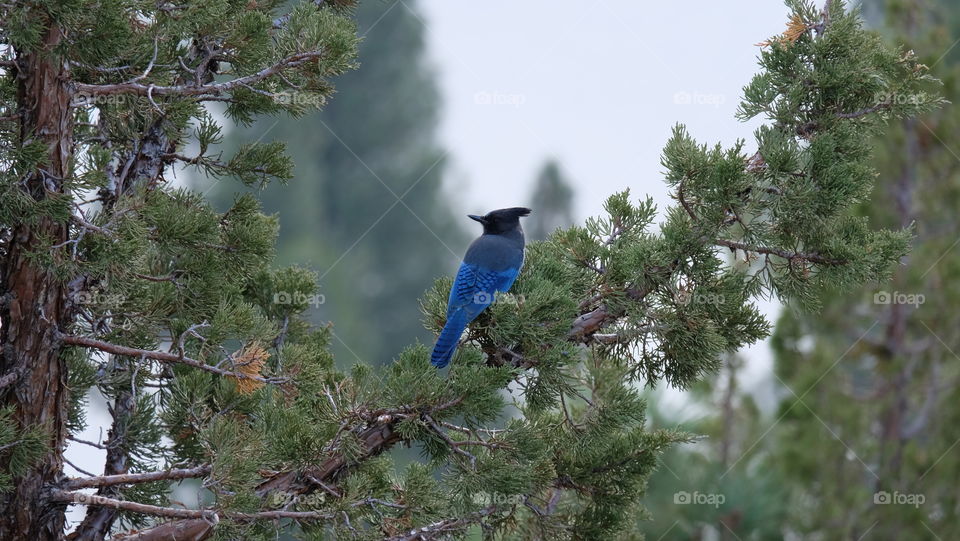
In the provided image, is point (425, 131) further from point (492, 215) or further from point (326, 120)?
point (492, 215)

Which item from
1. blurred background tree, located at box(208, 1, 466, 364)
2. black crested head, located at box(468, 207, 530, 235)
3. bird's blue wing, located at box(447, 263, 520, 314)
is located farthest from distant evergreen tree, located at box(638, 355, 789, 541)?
blurred background tree, located at box(208, 1, 466, 364)

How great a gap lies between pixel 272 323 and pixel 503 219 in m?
1.45

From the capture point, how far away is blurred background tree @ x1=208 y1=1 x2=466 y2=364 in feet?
88.5

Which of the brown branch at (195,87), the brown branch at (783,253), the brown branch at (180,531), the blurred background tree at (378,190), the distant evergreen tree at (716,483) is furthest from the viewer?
the blurred background tree at (378,190)

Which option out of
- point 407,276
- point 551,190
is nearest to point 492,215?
point 551,190

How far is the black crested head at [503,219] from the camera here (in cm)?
503

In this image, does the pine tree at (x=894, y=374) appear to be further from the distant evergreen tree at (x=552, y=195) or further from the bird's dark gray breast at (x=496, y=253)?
the distant evergreen tree at (x=552, y=195)

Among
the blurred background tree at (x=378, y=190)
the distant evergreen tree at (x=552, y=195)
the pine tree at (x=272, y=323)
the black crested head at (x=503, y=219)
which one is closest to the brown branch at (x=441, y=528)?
the pine tree at (x=272, y=323)

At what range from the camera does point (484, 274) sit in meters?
4.37

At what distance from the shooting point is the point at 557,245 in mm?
4348

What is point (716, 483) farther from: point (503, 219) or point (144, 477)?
point (144, 477)

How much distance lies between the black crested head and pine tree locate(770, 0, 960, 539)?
5.37m

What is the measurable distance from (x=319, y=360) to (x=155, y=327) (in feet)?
2.98

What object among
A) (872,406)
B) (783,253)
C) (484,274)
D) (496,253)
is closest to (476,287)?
(484,274)
